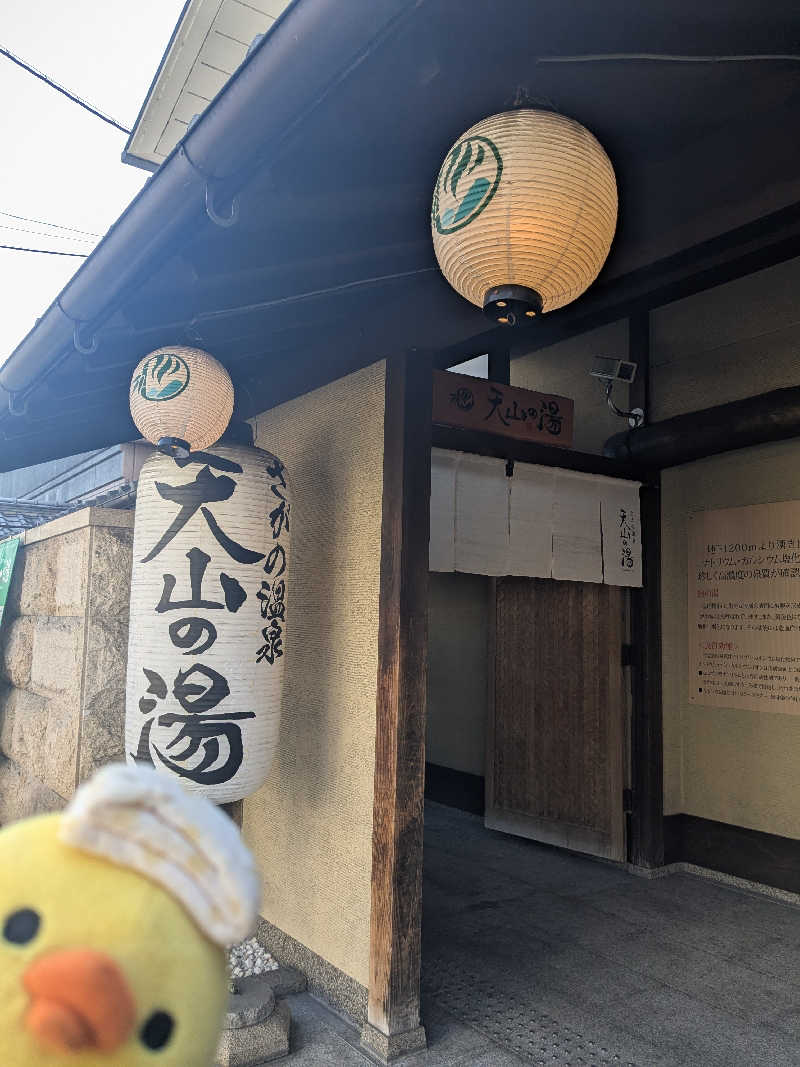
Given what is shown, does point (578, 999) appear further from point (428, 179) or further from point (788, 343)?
point (788, 343)

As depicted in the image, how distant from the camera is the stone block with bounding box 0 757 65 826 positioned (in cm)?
544

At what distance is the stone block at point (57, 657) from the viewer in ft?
15.8

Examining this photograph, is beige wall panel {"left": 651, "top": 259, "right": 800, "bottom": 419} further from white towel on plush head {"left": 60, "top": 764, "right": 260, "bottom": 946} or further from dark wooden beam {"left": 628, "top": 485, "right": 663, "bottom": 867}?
white towel on plush head {"left": 60, "top": 764, "right": 260, "bottom": 946}

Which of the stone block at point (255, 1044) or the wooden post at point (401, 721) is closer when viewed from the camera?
the stone block at point (255, 1044)


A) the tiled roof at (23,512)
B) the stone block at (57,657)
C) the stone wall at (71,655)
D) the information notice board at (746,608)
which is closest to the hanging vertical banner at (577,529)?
the information notice board at (746,608)

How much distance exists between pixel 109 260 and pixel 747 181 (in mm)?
2404

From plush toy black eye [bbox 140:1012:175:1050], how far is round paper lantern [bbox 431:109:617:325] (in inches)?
70.5

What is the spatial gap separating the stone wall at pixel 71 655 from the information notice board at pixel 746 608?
14.3 feet

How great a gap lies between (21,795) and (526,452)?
4.82m

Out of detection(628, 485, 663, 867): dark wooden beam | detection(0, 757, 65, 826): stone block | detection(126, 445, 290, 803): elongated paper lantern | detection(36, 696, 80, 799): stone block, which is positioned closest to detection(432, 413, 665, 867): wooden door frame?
detection(628, 485, 663, 867): dark wooden beam

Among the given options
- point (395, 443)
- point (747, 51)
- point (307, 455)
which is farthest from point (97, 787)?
point (307, 455)

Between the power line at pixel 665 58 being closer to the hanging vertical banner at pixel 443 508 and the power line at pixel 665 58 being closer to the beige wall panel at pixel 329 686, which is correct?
the beige wall panel at pixel 329 686

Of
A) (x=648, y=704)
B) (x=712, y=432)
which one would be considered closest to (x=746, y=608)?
(x=648, y=704)

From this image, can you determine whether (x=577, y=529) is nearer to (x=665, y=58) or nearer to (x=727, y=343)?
(x=727, y=343)
